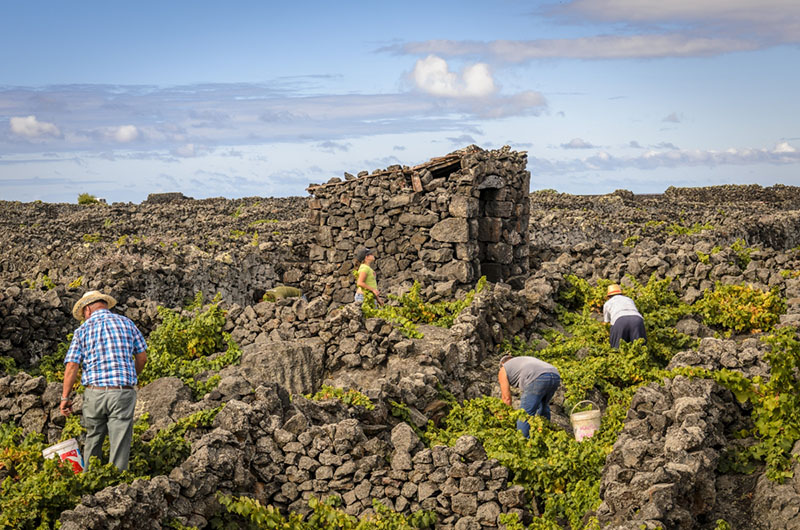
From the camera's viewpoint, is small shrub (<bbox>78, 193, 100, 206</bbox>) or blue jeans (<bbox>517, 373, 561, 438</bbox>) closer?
blue jeans (<bbox>517, 373, 561, 438</bbox>)

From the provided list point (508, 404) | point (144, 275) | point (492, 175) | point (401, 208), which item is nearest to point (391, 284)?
point (401, 208)

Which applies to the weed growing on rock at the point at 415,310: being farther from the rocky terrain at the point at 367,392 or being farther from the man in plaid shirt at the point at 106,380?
the man in plaid shirt at the point at 106,380

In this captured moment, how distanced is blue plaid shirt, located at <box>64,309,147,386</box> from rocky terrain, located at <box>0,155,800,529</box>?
3.47ft

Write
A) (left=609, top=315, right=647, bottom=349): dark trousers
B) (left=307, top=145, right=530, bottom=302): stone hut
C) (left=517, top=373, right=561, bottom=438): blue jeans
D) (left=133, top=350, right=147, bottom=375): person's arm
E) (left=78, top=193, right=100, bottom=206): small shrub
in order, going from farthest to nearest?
(left=78, top=193, right=100, bottom=206): small shrub → (left=307, top=145, right=530, bottom=302): stone hut → (left=609, top=315, right=647, bottom=349): dark trousers → (left=517, top=373, right=561, bottom=438): blue jeans → (left=133, top=350, right=147, bottom=375): person's arm

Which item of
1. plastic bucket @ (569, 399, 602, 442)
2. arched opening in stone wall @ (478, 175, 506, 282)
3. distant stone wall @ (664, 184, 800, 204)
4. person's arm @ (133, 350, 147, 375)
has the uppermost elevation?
distant stone wall @ (664, 184, 800, 204)

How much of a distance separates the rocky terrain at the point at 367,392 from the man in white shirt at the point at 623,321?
3.77 ft

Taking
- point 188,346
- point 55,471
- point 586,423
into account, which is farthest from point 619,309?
point 55,471

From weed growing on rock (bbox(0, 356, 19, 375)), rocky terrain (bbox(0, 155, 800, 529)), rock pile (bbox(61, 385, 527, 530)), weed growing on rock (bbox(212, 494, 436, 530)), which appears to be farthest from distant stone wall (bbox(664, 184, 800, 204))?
weed growing on rock (bbox(212, 494, 436, 530))

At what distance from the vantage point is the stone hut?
59.9ft

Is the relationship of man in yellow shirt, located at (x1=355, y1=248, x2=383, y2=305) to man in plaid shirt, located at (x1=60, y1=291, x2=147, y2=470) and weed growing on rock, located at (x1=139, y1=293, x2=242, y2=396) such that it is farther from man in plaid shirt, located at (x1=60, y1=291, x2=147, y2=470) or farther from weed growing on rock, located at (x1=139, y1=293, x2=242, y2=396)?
man in plaid shirt, located at (x1=60, y1=291, x2=147, y2=470)

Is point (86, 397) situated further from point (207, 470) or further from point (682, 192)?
point (682, 192)

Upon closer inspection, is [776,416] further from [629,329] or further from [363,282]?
[363,282]

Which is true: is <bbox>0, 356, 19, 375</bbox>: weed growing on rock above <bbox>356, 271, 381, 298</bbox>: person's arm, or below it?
below

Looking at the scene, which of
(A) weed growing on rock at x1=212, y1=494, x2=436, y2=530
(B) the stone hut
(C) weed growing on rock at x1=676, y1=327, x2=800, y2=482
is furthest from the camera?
(B) the stone hut
